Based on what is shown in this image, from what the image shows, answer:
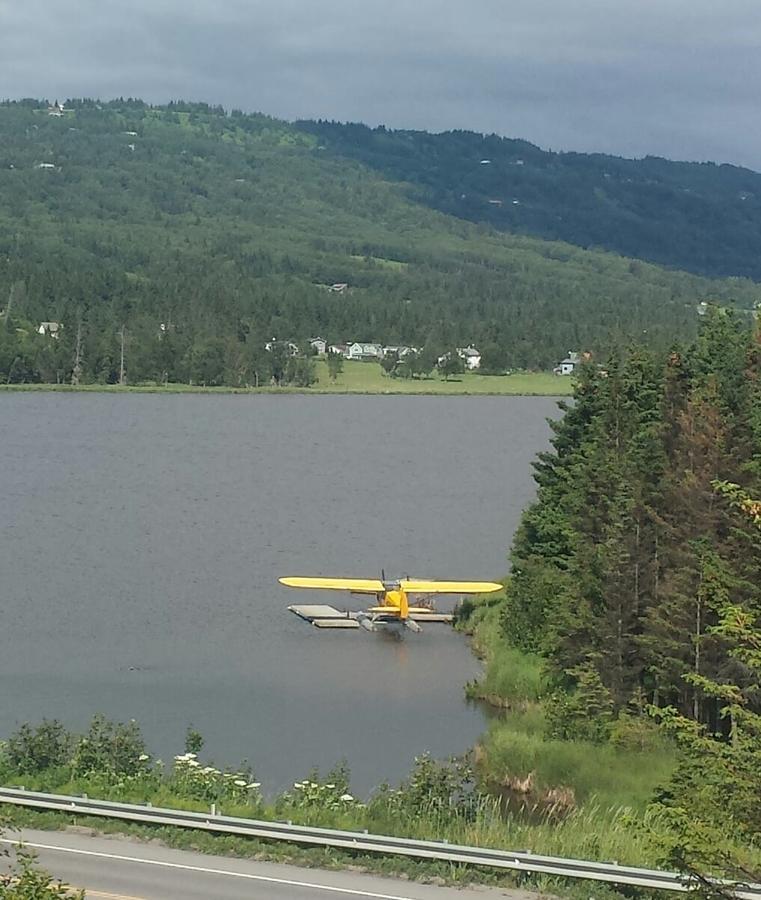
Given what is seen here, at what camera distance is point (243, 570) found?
215ft

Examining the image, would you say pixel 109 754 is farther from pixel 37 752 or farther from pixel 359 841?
pixel 359 841

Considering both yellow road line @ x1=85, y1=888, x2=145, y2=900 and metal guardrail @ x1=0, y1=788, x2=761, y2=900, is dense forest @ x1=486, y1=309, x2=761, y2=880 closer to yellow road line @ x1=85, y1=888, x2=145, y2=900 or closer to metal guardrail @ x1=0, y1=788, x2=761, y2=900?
metal guardrail @ x1=0, y1=788, x2=761, y2=900

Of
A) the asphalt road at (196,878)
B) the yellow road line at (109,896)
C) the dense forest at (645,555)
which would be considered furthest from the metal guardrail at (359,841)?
the dense forest at (645,555)

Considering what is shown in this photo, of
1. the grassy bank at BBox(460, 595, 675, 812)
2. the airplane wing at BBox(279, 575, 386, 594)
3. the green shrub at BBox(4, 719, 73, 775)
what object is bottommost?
the grassy bank at BBox(460, 595, 675, 812)

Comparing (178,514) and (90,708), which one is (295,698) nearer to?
(90,708)

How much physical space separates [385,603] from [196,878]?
3507cm

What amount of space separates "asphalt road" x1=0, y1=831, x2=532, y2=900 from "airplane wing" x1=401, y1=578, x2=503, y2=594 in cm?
3437

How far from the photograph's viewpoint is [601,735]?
116ft

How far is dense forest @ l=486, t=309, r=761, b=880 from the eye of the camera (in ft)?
110

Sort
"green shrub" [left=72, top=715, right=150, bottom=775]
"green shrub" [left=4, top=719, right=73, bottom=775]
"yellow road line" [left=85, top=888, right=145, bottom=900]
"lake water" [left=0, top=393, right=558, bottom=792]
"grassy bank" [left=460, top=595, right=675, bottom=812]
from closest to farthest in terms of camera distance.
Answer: "yellow road line" [left=85, top=888, right=145, bottom=900] < "green shrub" [left=72, top=715, right=150, bottom=775] < "green shrub" [left=4, top=719, right=73, bottom=775] < "grassy bank" [left=460, top=595, right=675, bottom=812] < "lake water" [left=0, top=393, right=558, bottom=792]

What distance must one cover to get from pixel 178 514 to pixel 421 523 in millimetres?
13940

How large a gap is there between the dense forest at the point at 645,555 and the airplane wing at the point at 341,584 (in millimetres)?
11051

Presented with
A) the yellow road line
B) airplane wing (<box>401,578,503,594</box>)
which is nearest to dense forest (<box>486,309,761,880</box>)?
airplane wing (<box>401,578,503,594</box>)

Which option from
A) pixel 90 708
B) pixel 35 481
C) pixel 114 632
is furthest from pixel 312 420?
pixel 90 708
